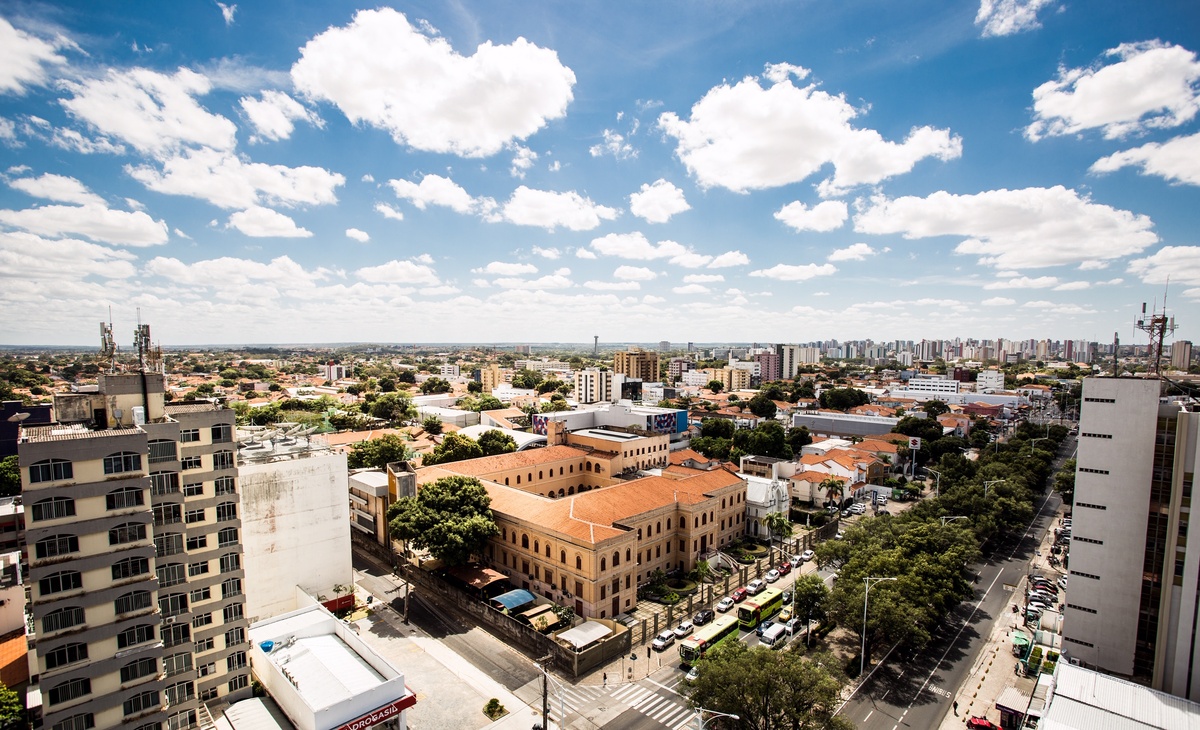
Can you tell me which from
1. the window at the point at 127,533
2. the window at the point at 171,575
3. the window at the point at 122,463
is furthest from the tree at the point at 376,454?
the window at the point at 122,463

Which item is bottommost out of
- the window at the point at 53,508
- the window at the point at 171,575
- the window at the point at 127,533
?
the window at the point at 171,575

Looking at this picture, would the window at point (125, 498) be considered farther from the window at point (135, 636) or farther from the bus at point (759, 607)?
the bus at point (759, 607)

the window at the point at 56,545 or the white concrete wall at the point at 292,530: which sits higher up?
the window at the point at 56,545

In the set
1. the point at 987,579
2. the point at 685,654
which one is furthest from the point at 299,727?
the point at 987,579

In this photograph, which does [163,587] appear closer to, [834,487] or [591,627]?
[591,627]

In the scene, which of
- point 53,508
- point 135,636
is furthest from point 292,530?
point 53,508

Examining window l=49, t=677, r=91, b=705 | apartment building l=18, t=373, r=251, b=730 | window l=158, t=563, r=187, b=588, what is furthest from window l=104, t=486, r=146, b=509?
window l=49, t=677, r=91, b=705

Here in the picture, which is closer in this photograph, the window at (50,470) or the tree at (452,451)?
the window at (50,470)
